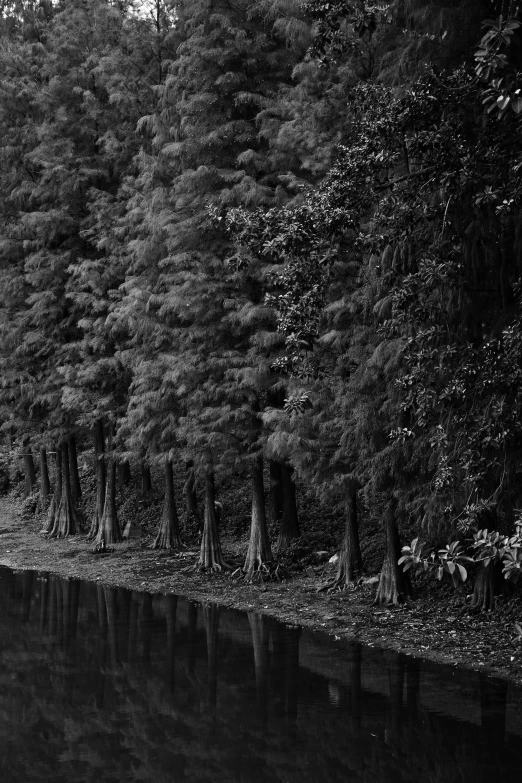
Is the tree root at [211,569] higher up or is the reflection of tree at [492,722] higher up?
the reflection of tree at [492,722]

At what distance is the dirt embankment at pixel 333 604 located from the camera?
13797 millimetres

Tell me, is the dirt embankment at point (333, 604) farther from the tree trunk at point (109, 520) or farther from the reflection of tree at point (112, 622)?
the reflection of tree at point (112, 622)

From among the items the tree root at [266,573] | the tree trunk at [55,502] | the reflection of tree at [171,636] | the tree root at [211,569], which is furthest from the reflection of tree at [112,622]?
the tree trunk at [55,502]

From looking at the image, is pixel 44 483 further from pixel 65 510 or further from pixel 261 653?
pixel 261 653

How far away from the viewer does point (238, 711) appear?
11.6 m

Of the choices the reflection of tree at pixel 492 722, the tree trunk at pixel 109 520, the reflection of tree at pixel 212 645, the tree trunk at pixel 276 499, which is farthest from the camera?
the tree trunk at pixel 109 520

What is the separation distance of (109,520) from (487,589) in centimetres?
1539

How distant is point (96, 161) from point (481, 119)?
63.6 feet

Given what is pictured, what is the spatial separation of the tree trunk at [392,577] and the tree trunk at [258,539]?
4.47m

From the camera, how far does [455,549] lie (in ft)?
18.9

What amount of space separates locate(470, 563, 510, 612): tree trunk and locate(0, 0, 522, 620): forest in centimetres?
5

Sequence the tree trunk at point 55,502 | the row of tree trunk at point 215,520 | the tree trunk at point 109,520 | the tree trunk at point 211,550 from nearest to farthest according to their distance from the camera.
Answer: the row of tree trunk at point 215,520 → the tree trunk at point 211,550 → the tree trunk at point 109,520 → the tree trunk at point 55,502

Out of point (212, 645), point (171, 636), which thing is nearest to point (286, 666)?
point (212, 645)

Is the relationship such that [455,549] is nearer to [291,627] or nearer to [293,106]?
[291,627]
